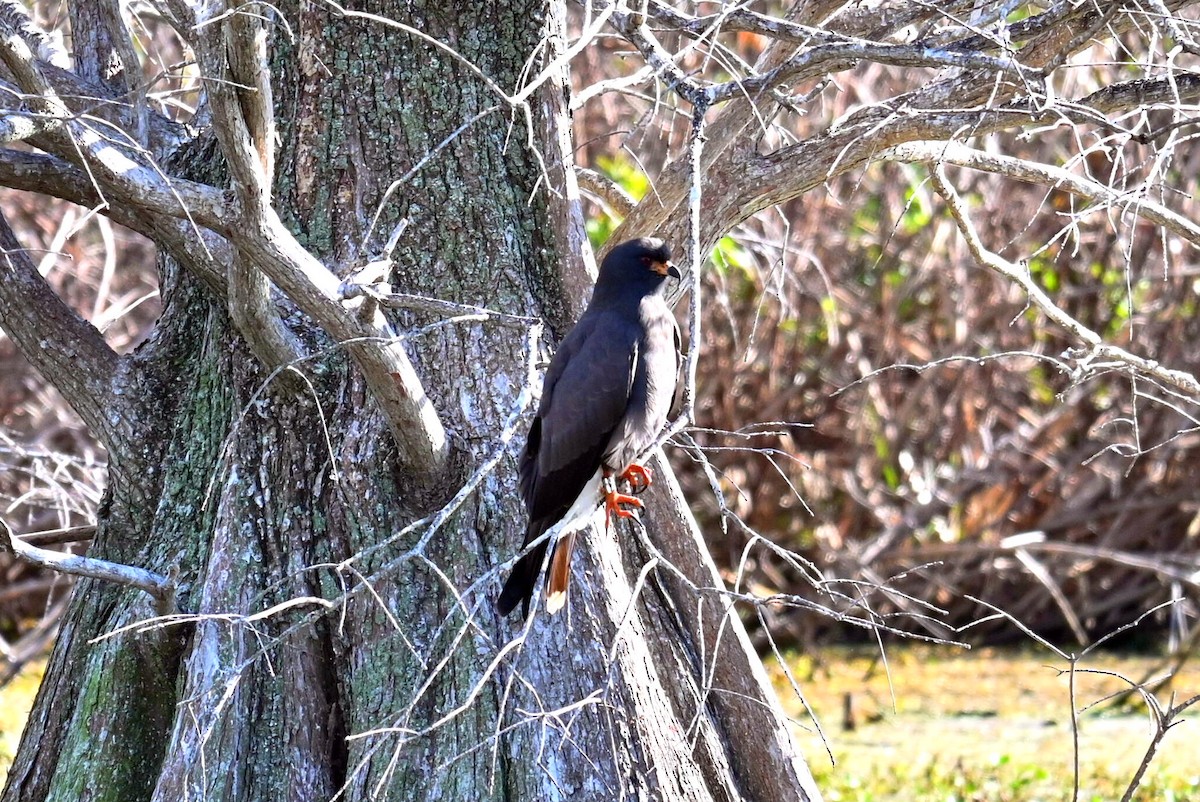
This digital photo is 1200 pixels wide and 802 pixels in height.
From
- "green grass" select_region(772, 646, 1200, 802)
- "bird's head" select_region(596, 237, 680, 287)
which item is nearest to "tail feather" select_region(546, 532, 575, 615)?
"bird's head" select_region(596, 237, 680, 287)

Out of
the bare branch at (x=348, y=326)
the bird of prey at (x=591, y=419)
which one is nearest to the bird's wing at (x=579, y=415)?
the bird of prey at (x=591, y=419)

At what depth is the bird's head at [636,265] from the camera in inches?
132

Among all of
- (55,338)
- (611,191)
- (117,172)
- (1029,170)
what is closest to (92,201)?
(55,338)

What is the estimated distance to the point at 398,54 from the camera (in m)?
3.64

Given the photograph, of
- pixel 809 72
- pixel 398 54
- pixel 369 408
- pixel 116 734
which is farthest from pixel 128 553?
pixel 809 72

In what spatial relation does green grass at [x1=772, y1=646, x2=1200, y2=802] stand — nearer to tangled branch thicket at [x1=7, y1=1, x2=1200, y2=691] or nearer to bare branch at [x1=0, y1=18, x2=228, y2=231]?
tangled branch thicket at [x1=7, y1=1, x2=1200, y2=691]

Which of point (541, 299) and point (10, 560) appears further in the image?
point (10, 560)

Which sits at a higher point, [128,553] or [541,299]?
[541,299]

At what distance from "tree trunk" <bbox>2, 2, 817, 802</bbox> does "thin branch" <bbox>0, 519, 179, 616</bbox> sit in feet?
0.17

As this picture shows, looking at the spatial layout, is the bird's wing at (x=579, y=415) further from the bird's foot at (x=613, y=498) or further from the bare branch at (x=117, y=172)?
the bare branch at (x=117, y=172)

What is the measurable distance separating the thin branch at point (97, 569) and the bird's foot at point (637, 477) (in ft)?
3.81

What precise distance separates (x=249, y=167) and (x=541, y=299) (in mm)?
1078

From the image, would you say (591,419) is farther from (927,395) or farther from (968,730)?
(927,395)

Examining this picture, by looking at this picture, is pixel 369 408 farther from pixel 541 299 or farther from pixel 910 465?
pixel 910 465
